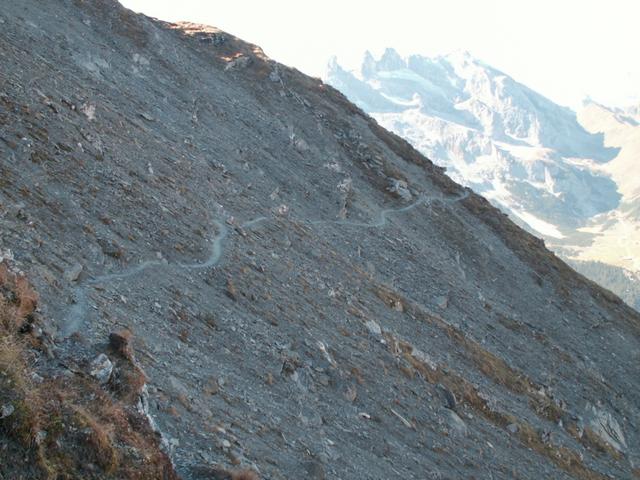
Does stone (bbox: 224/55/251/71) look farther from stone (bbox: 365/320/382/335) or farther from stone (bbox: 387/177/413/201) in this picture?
stone (bbox: 365/320/382/335)

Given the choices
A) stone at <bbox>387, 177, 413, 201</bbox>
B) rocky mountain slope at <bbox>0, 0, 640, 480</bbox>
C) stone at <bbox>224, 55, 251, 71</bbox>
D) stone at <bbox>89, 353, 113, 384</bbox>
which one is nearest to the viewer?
stone at <bbox>89, 353, 113, 384</bbox>

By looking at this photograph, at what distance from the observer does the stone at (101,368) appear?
49.6 feet

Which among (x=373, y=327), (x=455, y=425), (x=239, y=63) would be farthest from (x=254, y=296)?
(x=239, y=63)

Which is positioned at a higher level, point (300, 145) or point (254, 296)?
point (300, 145)

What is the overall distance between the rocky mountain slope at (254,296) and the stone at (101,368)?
0.08 metres

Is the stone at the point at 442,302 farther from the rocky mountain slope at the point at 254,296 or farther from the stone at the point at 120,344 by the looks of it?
the stone at the point at 120,344

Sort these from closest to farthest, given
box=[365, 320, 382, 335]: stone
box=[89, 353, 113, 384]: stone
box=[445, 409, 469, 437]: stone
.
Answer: box=[89, 353, 113, 384]: stone, box=[445, 409, 469, 437]: stone, box=[365, 320, 382, 335]: stone

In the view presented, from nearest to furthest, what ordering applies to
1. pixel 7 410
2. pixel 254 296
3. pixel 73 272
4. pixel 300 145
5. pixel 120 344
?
pixel 7 410, pixel 120 344, pixel 73 272, pixel 254 296, pixel 300 145

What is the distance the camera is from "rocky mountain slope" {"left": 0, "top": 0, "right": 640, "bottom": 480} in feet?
57.6

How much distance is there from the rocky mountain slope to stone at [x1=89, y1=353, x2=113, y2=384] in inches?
3.2

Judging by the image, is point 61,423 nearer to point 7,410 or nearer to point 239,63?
point 7,410

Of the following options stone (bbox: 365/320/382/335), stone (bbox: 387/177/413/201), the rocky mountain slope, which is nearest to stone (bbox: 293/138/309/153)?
the rocky mountain slope

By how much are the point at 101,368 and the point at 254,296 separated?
17.5 m

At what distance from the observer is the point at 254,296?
32.8 m
